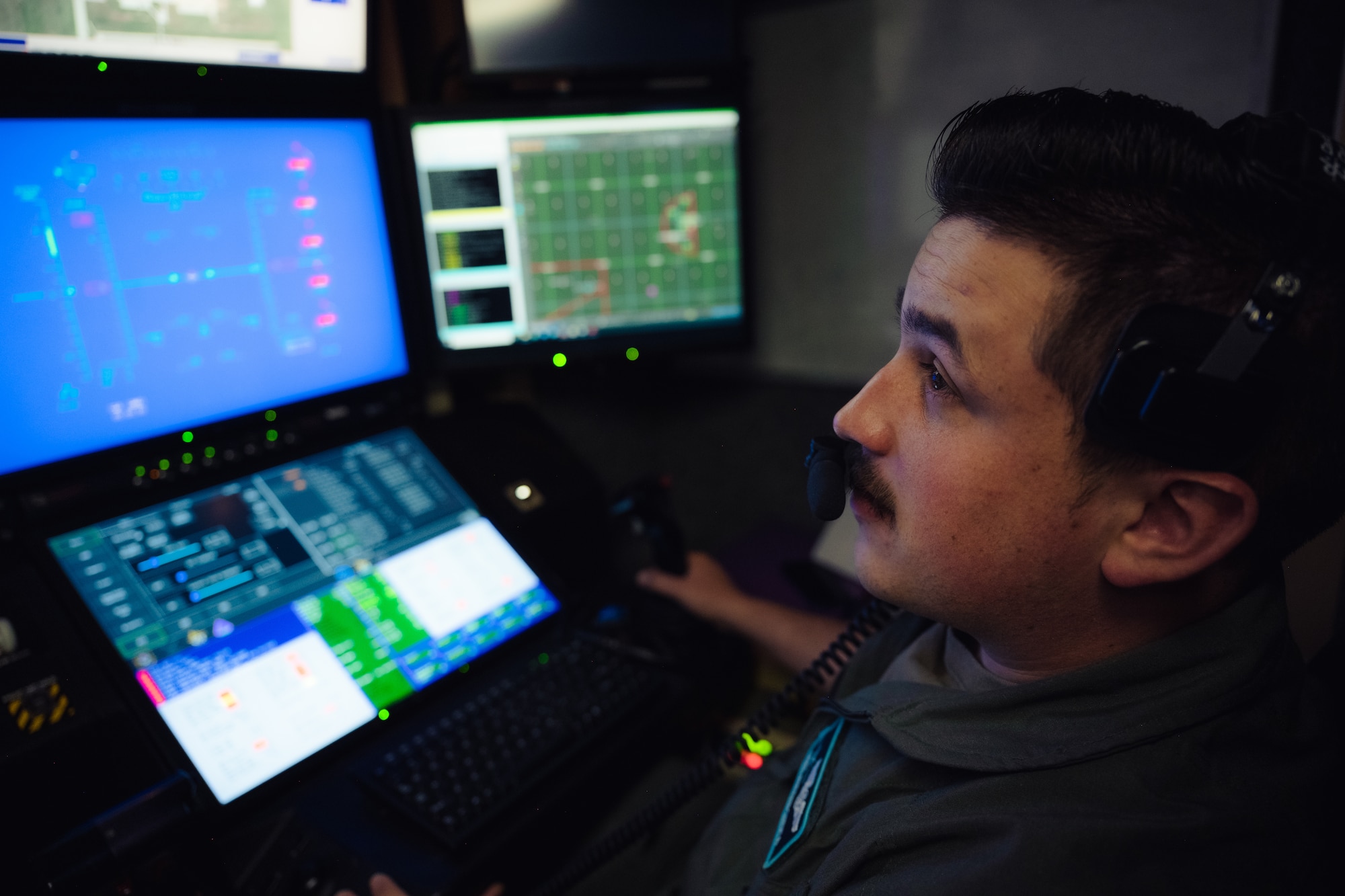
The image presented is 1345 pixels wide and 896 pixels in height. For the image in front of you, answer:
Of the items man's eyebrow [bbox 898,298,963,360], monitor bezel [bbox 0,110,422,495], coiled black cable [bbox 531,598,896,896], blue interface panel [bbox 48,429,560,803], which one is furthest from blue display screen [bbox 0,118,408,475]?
man's eyebrow [bbox 898,298,963,360]

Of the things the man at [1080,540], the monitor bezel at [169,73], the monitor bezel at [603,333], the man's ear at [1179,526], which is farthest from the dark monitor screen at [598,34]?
the man's ear at [1179,526]

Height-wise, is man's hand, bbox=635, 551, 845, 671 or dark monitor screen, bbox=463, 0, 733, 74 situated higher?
dark monitor screen, bbox=463, 0, 733, 74

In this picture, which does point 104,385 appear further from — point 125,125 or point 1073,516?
point 1073,516

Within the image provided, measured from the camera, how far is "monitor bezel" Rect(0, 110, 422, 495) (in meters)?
0.83

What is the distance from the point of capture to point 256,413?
1.00 m

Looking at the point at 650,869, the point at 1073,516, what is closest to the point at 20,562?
the point at 650,869

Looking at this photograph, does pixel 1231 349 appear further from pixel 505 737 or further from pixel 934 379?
Result: pixel 505 737

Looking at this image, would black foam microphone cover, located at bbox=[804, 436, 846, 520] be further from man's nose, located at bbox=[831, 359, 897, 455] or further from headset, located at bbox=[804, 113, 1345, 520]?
headset, located at bbox=[804, 113, 1345, 520]

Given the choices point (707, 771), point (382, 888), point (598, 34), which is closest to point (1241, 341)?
point (707, 771)

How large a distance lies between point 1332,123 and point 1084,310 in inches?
26.3

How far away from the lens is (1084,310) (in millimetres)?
519

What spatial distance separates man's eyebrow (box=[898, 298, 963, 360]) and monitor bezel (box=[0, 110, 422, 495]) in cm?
79

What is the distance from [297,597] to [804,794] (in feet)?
1.91

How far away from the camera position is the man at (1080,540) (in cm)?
50
